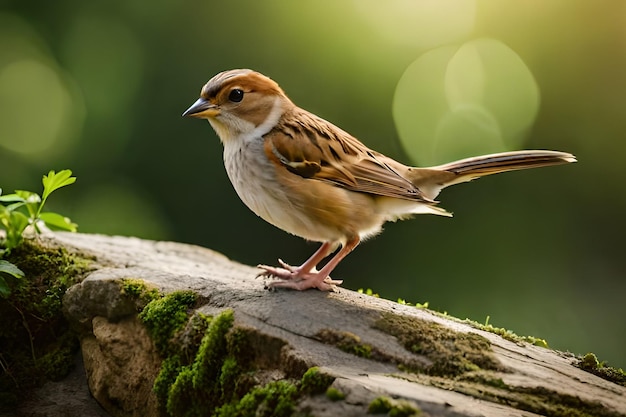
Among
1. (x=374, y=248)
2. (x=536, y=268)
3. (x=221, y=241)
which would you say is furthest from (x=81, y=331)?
(x=536, y=268)

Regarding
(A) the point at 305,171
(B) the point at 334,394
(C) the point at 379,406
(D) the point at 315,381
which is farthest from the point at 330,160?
(C) the point at 379,406

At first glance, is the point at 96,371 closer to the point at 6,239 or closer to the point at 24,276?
the point at 24,276

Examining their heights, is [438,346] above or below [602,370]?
below

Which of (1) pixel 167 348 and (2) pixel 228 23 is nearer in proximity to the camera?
(1) pixel 167 348

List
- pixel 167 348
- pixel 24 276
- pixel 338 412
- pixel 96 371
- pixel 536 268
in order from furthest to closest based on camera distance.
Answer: pixel 536 268 < pixel 24 276 < pixel 96 371 < pixel 167 348 < pixel 338 412

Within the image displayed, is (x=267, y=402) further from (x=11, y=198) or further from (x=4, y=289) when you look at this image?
(x=11, y=198)

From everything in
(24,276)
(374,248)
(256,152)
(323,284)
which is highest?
(374,248)

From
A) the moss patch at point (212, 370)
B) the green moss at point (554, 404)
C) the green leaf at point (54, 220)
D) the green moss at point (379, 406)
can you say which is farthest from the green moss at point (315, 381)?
the green leaf at point (54, 220)
